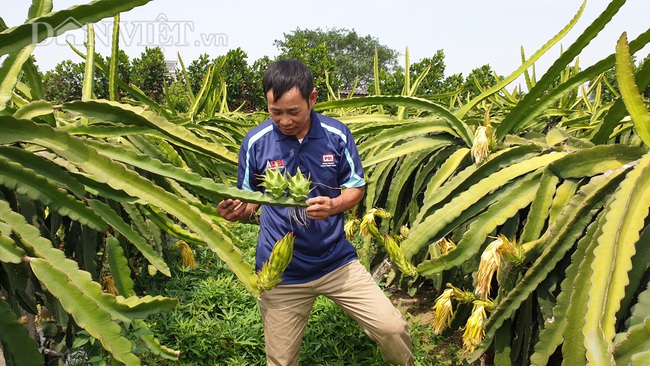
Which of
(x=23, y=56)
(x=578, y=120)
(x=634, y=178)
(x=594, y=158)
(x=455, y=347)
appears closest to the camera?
→ (x=634, y=178)

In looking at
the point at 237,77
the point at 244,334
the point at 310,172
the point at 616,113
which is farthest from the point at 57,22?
the point at 237,77

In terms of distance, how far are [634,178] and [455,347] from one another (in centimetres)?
137

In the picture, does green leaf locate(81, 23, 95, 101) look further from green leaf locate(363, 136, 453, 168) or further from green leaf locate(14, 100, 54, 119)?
green leaf locate(363, 136, 453, 168)

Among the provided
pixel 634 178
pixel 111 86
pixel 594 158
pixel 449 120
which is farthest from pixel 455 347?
pixel 111 86

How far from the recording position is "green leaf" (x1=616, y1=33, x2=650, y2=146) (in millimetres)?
1241

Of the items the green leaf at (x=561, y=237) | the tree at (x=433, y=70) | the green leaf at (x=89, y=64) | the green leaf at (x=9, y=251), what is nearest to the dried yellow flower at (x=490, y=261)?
the green leaf at (x=561, y=237)

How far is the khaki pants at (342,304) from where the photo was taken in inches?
69.5

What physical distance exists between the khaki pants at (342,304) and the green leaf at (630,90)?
951mm

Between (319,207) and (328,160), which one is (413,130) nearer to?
(328,160)

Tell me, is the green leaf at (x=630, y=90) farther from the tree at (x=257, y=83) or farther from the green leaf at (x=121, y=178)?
the tree at (x=257, y=83)

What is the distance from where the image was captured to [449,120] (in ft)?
7.25

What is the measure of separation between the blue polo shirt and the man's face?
10 cm

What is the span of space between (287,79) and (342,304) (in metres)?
0.83

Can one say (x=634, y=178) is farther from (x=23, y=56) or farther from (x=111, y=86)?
(x=111, y=86)
